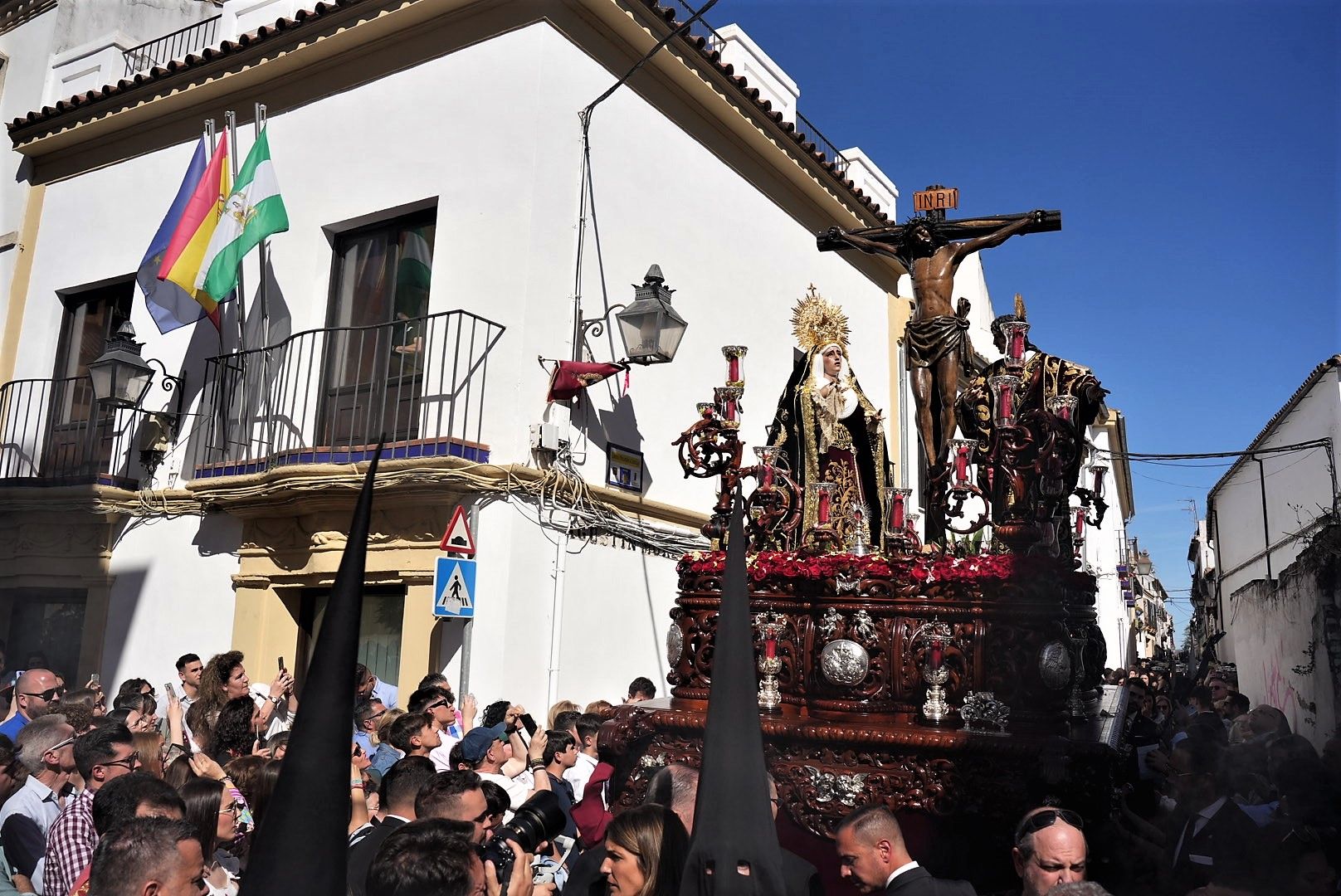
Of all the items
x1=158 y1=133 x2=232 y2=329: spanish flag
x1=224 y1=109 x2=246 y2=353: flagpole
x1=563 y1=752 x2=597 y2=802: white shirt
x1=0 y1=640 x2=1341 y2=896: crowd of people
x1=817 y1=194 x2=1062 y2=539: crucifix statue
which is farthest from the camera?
x1=224 y1=109 x2=246 y2=353: flagpole

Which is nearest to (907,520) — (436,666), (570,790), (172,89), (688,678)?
(688,678)

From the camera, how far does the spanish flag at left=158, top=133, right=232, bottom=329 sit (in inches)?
363

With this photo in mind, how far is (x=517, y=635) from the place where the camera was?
7.83 meters

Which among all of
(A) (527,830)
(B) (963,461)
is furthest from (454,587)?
(A) (527,830)

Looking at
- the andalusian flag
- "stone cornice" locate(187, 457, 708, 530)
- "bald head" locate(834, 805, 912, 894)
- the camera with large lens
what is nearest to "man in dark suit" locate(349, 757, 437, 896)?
the camera with large lens

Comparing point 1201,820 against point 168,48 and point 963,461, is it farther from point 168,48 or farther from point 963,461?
point 168,48

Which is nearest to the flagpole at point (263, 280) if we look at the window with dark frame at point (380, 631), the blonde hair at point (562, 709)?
the window with dark frame at point (380, 631)

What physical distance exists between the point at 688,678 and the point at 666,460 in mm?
4219

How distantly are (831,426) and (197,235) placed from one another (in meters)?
6.06

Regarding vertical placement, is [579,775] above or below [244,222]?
below

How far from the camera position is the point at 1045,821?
3129 mm

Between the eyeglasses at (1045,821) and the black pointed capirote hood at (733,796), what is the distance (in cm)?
108

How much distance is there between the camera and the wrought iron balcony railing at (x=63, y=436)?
33.7 ft

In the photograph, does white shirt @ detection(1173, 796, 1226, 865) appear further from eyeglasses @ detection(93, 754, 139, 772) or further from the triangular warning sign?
the triangular warning sign
